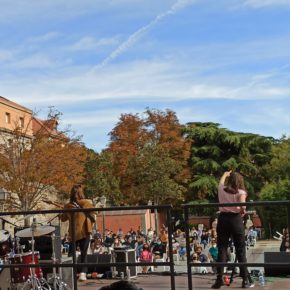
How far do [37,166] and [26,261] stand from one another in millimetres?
34824

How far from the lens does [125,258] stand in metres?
8.50

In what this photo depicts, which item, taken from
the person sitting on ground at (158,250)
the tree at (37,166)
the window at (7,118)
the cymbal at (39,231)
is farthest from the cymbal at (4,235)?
the window at (7,118)

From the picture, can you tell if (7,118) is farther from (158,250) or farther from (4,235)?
(158,250)

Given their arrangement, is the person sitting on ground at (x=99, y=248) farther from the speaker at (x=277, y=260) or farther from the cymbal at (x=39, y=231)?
the speaker at (x=277, y=260)

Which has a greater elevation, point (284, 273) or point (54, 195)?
point (54, 195)

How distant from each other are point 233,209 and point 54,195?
133 feet

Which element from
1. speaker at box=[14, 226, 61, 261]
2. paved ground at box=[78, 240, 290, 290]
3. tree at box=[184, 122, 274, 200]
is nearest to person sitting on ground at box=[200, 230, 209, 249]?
paved ground at box=[78, 240, 290, 290]

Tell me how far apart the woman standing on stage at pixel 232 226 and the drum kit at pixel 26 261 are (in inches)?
99.7

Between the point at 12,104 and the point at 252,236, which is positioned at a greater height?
the point at 12,104

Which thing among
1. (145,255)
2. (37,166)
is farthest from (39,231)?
(37,166)

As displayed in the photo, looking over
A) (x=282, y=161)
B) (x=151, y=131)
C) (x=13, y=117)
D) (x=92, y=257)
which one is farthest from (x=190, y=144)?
(x=92, y=257)

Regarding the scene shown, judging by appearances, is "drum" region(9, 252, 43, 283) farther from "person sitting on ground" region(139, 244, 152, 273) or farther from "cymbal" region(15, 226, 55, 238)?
"person sitting on ground" region(139, 244, 152, 273)

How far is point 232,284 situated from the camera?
24.8 ft

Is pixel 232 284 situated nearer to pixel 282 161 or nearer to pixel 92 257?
pixel 92 257
